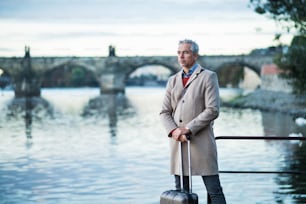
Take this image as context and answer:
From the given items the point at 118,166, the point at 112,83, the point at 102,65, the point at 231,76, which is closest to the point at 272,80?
the point at 112,83

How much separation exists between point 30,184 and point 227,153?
6.01m

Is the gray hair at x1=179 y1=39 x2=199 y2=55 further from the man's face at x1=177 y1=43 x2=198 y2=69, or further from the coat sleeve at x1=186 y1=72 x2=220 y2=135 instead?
the coat sleeve at x1=186 y1=72 x2=220 y2=135

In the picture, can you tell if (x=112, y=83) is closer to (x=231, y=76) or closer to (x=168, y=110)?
(x=231, y=76)

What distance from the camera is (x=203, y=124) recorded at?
540 cm

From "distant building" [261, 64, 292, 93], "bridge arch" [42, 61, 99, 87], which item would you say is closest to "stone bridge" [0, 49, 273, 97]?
"distant building" [261, 64, 292, 93]

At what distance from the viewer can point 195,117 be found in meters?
5.48

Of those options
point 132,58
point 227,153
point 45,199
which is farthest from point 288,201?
point 132,58

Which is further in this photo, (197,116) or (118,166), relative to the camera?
(118,166)

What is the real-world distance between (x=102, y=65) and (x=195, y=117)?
252 ft

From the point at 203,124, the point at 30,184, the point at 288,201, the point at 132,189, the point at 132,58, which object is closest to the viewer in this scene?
the point at 203,124

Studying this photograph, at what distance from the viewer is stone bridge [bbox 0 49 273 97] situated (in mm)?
77562

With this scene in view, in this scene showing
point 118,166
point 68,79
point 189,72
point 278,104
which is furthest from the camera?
point 68,79

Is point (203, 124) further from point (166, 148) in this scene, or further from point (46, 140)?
point (46, 140)

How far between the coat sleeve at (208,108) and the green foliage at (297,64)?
18412 millimetres
